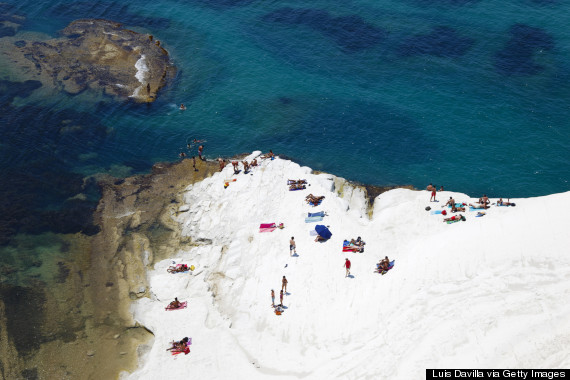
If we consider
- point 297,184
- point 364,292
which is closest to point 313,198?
point 297,184

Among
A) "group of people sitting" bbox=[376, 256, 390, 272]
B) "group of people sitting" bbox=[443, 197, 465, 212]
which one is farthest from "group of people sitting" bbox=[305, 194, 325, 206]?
"group of people sitting" bbox=[443, 197, 465, 212]

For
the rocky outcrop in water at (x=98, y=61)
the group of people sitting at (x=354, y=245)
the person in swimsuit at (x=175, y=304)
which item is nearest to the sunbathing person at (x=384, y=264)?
the group of people sitting at (x=354, y=245)

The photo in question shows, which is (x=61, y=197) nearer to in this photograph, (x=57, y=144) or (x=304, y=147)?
(x=57, y=144)

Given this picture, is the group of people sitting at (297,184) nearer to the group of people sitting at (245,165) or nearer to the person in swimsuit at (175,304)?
the group of people sitting at (245,165)

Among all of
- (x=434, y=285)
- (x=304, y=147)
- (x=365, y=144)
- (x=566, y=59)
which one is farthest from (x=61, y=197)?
(x=566, y=59)

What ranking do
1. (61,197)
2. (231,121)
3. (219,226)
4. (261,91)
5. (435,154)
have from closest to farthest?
1. (219,226)
2. (61,197)
3. (435,154)
4. (231,121)
5. (261,91)

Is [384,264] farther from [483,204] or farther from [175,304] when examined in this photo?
[175,304]
